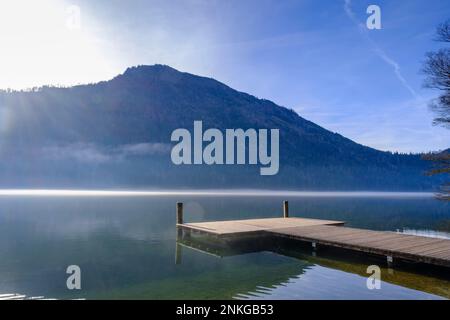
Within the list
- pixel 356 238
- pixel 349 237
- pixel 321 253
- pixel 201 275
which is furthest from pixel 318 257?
pixel 201 275

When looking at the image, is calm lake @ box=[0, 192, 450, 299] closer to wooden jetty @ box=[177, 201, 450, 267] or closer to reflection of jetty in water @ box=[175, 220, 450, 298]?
reflection of jetty in water @ box=[175, 220, 450, 298]

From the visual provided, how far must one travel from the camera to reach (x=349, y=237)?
1772 cm

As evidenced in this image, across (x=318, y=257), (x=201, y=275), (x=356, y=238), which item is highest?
(x=356, y=238)

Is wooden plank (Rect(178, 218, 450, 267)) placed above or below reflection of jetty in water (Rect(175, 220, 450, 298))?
above

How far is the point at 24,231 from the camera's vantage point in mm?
31938

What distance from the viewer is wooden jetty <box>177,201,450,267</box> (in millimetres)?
13742

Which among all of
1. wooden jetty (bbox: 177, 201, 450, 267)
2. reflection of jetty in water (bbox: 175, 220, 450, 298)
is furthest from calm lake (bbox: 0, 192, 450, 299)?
wooden jetty (bbox: 177, 201, 450, 267)

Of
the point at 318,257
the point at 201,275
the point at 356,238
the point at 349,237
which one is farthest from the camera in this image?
the point at 318,257

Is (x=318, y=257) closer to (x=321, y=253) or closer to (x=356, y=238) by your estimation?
(x=321, y=253)

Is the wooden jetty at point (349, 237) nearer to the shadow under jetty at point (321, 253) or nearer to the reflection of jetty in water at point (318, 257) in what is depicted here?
the shadow under jetty at point (321, 253)

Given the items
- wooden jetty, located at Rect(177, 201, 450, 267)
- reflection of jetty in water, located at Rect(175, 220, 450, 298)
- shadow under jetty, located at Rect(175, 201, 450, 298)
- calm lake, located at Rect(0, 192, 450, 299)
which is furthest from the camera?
wooden jetty, located at Rect(177, 201, 450, 267)

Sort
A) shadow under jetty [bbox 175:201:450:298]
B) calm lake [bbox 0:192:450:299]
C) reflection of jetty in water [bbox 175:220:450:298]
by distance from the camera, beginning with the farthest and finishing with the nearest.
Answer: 1. shadow under jetty [bbox 175:201:450:298]
2. reflection of jetty in water [bbox 175:220:450:298]
3. calm lake [bbox 0:192:450:299]

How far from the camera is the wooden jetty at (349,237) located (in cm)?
1374

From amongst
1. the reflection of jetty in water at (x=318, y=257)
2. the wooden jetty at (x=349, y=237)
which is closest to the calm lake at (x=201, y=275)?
the reflection of jetty in water at (x=318, y=257)
